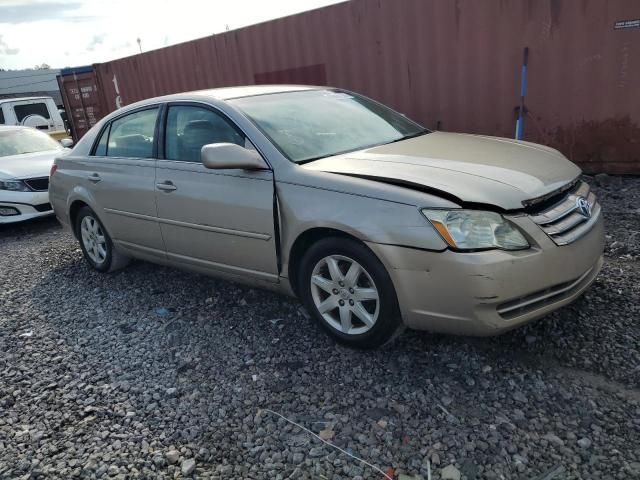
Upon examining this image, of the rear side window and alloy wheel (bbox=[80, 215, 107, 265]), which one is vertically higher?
the rear side window

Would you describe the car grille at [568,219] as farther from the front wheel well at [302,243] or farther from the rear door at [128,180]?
the rear door at [128,180]

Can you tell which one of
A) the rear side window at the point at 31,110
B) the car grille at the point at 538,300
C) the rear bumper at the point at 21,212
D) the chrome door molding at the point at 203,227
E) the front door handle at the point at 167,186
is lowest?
the rear bumper at the point at 21,212

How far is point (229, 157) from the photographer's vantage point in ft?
10.3

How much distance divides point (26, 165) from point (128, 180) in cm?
438

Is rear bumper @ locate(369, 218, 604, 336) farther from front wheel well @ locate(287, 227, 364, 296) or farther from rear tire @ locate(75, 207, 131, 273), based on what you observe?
rear tire @ locate(75, 207, 131, 273)

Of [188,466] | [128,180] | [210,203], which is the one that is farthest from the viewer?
[128,180]

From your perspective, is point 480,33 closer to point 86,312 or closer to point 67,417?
point 86,312

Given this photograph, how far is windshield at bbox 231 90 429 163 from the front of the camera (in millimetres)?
3363

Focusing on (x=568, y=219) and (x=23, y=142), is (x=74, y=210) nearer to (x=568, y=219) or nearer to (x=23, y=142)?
(x=568, y=219)

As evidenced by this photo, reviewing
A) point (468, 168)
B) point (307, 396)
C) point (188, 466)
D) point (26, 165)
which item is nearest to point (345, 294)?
point (307, 396)

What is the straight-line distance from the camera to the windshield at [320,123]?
3.36m

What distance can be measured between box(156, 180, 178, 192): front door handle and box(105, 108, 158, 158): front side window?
338 millimetres

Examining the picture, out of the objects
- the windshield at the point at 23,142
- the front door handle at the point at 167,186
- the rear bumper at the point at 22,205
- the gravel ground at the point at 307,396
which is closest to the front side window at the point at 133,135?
the front door handle at the point at 167,186

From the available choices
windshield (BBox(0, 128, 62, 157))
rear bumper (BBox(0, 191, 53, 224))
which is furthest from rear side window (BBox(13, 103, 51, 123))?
rear bumper (BBox(0, 191, 53, 224))
